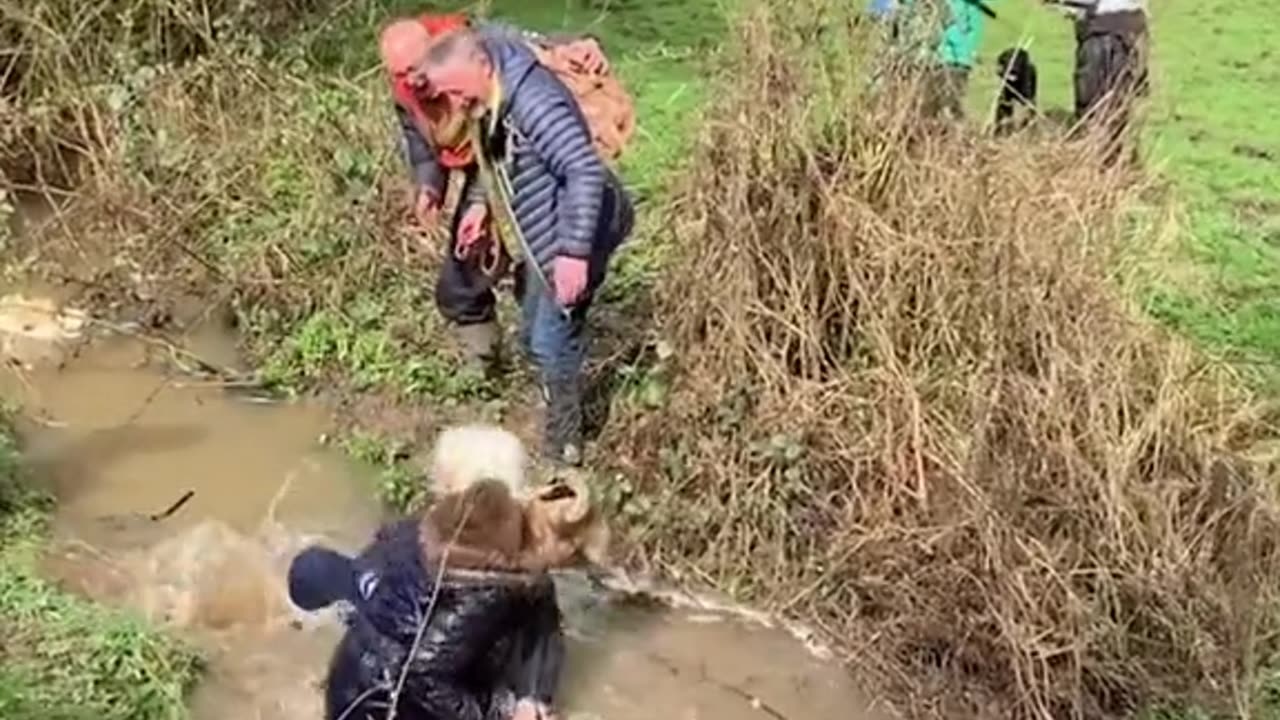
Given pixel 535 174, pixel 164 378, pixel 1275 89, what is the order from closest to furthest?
pixel 535 174, pixel 164 378, pixel 1275 89

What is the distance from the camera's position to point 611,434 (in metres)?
6.65

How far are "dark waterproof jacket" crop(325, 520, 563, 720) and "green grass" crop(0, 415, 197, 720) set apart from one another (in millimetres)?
754

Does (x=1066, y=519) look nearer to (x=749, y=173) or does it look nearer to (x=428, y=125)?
(x=749, y=173)

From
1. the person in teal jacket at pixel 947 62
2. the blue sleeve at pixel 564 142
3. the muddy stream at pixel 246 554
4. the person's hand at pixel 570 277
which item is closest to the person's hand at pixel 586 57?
the blue sleeve at pixel 564 142

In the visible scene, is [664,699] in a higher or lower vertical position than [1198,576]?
lower

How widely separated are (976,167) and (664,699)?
171cm

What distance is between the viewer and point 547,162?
6.14m

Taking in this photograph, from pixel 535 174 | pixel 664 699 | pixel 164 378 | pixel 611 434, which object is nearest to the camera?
pixel 664 699

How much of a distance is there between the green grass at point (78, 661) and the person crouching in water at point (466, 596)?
76 centimetres

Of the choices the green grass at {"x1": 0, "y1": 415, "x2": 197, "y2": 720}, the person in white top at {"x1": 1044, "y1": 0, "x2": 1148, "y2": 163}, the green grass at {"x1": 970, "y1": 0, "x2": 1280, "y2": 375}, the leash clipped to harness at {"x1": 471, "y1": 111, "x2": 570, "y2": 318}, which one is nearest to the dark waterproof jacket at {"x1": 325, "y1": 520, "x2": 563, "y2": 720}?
the green grass at {"x1": 0, "y1": 415, "x2": 197, "y2": 720}

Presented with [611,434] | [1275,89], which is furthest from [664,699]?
[1275,89]

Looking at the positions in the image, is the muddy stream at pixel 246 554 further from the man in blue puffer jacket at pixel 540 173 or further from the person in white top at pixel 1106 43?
the person in white top at pixel 1106 43

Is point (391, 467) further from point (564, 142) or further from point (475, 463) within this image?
point (475, 463)

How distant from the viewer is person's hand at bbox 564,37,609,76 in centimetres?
646
